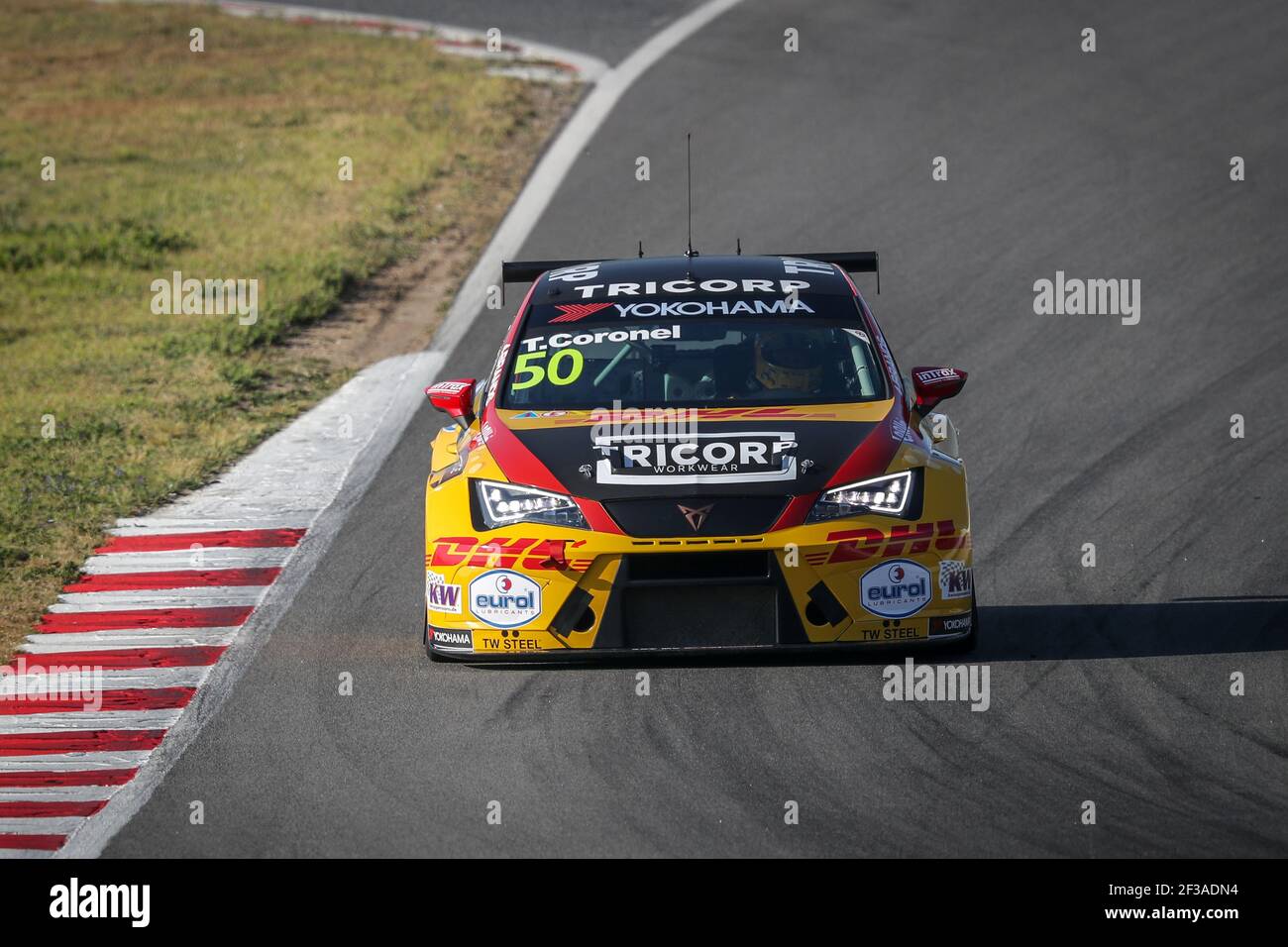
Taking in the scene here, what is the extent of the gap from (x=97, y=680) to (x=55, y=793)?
1305mm

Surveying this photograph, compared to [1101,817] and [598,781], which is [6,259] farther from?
[1101,817]

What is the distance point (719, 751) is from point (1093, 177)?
36.8ft

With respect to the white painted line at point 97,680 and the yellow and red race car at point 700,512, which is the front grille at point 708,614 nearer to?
the yellow and red race car at point 700,512

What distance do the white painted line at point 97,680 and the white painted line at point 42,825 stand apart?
142 cm

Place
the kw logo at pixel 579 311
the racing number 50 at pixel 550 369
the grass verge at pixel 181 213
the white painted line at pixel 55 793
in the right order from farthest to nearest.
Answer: the grass verge at pixel 181 213, the kw logo at pixel 579 311, the racing number 50 at pixel 550 369, the white painted line at pixel 55 793

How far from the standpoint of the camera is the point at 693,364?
7.91 meters

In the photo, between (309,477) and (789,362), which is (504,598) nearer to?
(789,362)

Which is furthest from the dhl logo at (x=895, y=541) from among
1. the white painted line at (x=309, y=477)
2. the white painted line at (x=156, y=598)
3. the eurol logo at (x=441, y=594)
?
the white painted line at (x=156, y=598)

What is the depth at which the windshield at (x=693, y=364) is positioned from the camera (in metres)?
7.72

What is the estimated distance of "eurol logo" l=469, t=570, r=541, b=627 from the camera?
6.89 metres

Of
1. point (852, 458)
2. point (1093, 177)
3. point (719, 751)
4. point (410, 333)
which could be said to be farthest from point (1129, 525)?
point (1093, 177)

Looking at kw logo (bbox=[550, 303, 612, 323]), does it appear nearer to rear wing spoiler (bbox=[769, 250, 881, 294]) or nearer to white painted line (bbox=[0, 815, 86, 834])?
rear wing spoiler (bbox=[769, 250, 881, 294])

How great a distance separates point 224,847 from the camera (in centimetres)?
584
